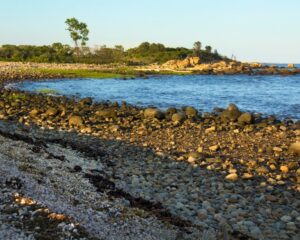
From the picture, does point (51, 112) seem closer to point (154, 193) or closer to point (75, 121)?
point (75, 121)

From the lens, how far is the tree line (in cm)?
11450

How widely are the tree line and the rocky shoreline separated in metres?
90.1

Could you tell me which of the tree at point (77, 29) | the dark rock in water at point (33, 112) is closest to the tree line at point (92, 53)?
the tree at point (77, 29)

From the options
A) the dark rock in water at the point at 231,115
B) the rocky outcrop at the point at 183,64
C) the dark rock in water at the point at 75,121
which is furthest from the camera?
the rocky outcrop at the point at 183,64

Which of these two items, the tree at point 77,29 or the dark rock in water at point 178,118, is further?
the tree at point 77,29

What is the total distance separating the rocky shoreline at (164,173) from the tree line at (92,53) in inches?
3546

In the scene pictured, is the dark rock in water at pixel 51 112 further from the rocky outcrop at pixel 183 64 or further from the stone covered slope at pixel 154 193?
the rocky outcrop at pixel 183 64

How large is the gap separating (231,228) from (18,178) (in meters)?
5.42

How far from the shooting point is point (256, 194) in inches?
515

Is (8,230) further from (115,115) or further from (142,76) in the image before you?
(142,76)

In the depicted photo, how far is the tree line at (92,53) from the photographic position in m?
114

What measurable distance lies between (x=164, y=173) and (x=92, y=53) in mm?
128209

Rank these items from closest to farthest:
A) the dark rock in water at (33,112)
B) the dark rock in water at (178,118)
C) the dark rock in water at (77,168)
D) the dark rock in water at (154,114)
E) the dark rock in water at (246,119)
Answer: the dark rock in water at (77,168), the dark rock in water at (246,119), the dark rock in water at (178,118), the dark rock in water at (33,112), the dark rock in water at (154,114)

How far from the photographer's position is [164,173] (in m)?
15.0
